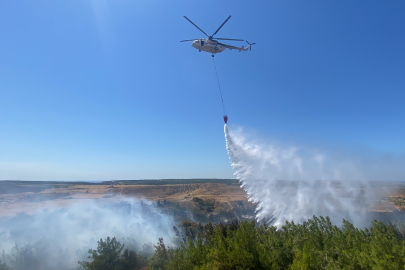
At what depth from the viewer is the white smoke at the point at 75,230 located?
49.9 metres

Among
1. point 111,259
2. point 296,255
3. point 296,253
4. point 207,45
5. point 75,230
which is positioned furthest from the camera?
point 75,230

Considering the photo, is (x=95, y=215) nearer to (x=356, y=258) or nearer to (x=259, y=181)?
(x=259, y=181)

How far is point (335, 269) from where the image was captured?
56.1 feet

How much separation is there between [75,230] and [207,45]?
68062 mm

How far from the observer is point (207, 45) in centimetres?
4309

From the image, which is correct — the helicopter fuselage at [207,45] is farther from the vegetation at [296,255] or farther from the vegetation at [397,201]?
the vegetation at [397,201]

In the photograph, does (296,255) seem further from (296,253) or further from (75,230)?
(75,230)

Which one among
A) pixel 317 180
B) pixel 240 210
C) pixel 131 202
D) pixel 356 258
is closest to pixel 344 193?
pixel 317 180

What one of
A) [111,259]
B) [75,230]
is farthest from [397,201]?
[75,230]

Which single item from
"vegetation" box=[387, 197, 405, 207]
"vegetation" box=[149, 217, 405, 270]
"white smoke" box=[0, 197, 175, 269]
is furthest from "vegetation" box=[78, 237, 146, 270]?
"vegetation" box=[387, 197, 405, 207]

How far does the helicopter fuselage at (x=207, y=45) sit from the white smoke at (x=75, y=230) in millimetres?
52361

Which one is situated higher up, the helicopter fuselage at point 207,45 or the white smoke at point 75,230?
the helicopter fuselage at point 207,45

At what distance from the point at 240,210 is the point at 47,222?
7274 cm

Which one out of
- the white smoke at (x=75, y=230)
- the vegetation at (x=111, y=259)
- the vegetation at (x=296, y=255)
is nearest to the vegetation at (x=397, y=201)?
the vegetation at (x=296, y=255)
